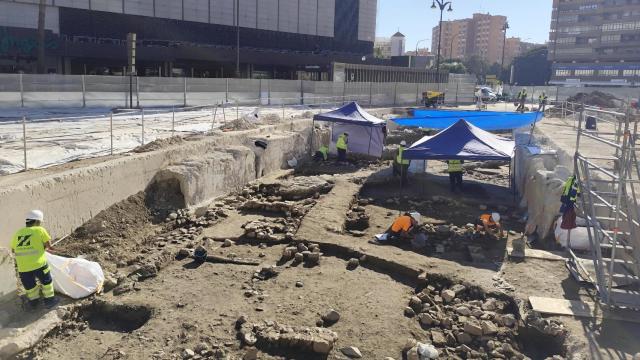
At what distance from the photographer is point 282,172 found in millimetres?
17281

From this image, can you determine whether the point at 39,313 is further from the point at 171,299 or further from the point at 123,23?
the point at 123,23

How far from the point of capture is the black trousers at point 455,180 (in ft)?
49.6

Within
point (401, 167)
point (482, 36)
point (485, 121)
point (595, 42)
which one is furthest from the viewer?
point (482, 36)

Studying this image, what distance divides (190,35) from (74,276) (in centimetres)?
4697

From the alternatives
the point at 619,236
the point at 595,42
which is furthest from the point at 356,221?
the point at 595,42

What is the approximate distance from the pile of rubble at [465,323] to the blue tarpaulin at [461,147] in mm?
6163

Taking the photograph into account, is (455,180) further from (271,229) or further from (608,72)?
(608,72)

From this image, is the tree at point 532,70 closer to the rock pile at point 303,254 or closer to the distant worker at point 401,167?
the distant worker at point 401,167

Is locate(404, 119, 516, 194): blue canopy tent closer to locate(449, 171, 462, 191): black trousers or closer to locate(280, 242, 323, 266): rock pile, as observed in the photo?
locate(449, 171, 462, 191): black trousers

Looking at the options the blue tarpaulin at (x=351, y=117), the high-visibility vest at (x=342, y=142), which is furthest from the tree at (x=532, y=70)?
the high-visibility vest at (x=342, y=142)

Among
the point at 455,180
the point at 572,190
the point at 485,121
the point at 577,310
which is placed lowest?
the point at 577,310

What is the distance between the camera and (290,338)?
6418mm

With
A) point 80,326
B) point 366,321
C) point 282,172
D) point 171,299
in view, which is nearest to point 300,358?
point 366,321

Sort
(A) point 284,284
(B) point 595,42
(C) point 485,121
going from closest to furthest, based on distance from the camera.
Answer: (A) point 284,284
(C) point 485,121
(B) point 595,42
